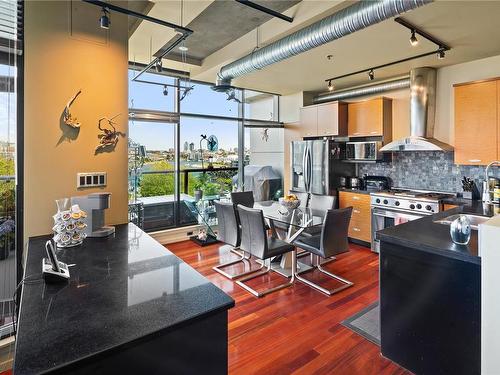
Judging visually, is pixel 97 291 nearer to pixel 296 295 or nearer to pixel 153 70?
pixel 296 295

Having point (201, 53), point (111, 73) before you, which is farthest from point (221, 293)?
point (201, 53)

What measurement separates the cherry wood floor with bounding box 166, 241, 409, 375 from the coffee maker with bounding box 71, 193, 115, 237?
1.35m

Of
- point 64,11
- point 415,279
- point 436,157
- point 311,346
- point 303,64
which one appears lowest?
point 311,346

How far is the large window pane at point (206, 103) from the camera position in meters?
5.28

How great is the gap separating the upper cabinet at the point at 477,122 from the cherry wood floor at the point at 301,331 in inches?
77.9

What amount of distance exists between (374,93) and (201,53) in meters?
2.95

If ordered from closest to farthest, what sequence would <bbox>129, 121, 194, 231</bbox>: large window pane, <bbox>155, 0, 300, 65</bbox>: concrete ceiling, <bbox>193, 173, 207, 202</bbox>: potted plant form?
<bbox>155, 0, 300, 65</bbox>: concrete ceiling
<bbox>129, 121, 194, 231</bbox>: large window pane
<bbox>193, 173, 207, 202</bbox>: potted plant

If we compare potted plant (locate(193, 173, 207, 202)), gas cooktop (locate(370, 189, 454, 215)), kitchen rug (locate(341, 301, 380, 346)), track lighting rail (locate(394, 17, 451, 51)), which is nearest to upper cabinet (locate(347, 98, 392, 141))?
gas cooktop (locate(370, 189, 454, 215))

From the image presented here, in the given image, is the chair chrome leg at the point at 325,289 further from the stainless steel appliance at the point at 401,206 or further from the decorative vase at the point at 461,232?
the decorative vase at the point at 461,232

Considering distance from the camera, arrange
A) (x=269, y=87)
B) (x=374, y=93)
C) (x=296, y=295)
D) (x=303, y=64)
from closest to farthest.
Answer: (x=296, y=295) < (x=303, y=64) < (x=374, y=93) < (x=269, y=87)

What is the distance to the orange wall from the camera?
2.01 m

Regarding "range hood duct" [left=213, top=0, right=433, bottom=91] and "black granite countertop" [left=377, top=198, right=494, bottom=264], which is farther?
"range hood duct" [left=213, top=0, right=433, bottom=91]

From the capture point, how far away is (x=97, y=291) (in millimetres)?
1237

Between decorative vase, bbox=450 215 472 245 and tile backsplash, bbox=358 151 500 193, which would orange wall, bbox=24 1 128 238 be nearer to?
decorative vase, bbox=450 215 472 245
